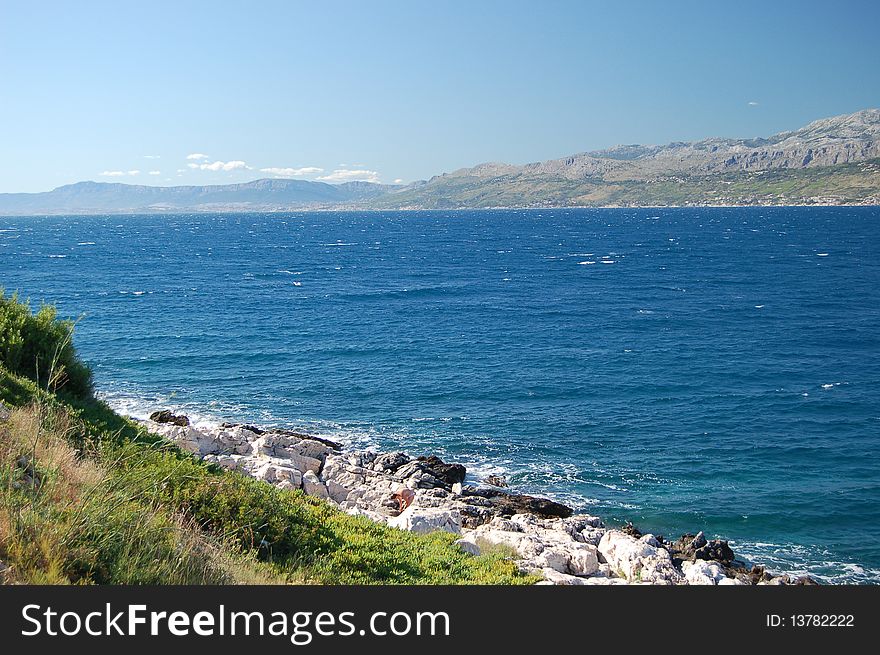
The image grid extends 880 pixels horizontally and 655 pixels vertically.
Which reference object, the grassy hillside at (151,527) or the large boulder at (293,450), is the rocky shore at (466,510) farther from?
the grassy hillside at (151,527)

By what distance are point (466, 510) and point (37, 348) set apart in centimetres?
1654

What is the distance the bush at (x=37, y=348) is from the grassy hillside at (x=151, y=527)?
1.19 feet

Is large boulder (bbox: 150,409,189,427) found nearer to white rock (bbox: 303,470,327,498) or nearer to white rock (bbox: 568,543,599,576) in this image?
white rock (bbox: 303,470,327,498)

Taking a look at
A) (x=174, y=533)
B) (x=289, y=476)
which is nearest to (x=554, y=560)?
(x=289, y=476)

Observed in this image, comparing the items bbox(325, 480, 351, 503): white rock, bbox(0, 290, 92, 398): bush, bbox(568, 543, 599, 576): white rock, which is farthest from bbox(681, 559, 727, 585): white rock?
bbox(0, 290, 92, 398): bush

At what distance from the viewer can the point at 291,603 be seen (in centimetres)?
675

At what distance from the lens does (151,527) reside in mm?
8648

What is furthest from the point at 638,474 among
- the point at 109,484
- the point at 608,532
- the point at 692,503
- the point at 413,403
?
the point at 109,484

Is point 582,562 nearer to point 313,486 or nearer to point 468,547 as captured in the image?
point 468,547

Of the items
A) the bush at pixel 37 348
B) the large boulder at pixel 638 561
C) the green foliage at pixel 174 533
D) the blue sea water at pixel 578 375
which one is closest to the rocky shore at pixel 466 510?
the large boulder at pixel 638 561

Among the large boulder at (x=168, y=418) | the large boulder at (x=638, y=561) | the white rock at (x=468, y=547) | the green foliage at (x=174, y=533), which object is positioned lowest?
the large boulder at (x=638, y=561)

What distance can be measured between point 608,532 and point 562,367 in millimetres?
26954

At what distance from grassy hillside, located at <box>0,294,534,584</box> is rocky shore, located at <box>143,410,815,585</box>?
12.0ft

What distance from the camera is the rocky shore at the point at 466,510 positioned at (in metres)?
20.2
